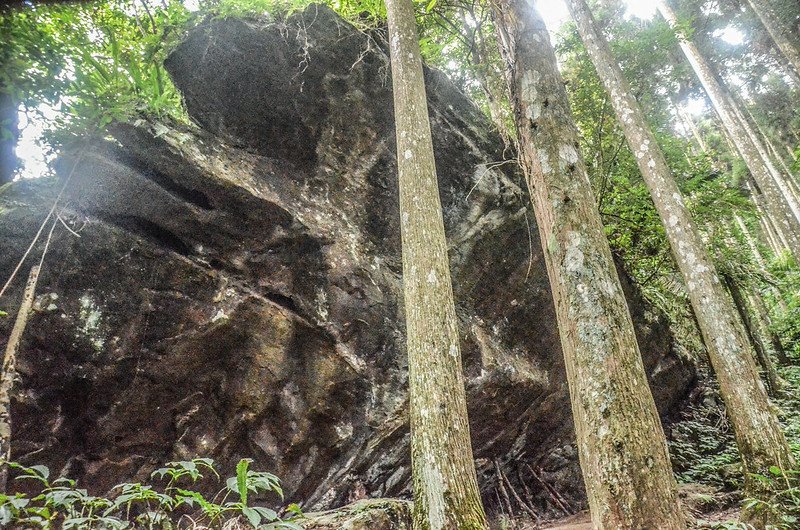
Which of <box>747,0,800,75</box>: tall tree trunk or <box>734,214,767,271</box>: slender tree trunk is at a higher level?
<box>747,0,800,75</box>: tall tree trunk

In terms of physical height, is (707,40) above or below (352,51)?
above

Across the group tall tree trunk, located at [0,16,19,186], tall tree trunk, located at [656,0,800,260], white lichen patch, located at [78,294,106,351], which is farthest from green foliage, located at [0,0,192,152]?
tall tree trunk, located at [656,0,800,260]

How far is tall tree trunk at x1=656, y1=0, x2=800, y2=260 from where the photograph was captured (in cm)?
1098

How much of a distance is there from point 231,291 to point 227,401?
1403 mm

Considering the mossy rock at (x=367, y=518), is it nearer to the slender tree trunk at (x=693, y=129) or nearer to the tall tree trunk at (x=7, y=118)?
the tall tree trunk at (x=7, y=118)

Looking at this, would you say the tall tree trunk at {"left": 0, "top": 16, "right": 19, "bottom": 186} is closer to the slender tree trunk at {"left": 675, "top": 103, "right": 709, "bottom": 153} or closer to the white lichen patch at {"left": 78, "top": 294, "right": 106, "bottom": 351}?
the white lichen patch at {"left": 78, "top": 294, "right": 106, "bottom": 351}

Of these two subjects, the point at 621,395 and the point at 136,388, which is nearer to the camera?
the point at 621,395

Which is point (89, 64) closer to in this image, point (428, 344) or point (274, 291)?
point (274, 291)

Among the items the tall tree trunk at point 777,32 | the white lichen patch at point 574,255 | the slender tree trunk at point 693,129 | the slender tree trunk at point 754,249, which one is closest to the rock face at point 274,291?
the white lichen patch at point 574,255

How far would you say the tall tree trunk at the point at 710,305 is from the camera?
507 centimetres

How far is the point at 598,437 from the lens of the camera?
267 cm

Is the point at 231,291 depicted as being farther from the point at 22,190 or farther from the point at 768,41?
the point at 768,41

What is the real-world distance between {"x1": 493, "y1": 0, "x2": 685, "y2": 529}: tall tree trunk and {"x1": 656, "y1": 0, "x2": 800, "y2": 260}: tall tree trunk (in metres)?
7.67

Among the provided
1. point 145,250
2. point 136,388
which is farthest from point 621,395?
point 145,250
